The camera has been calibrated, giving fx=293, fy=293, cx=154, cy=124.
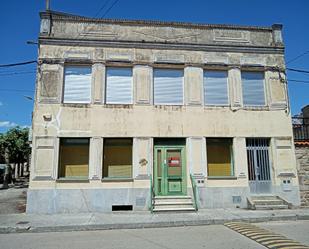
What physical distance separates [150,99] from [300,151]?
707 centimetres

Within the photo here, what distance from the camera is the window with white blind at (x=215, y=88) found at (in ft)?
Answer: 43.4

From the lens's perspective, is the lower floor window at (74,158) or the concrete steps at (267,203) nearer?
the concrete steps at (267,203)

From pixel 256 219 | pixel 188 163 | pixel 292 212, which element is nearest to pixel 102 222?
pixel 188 163

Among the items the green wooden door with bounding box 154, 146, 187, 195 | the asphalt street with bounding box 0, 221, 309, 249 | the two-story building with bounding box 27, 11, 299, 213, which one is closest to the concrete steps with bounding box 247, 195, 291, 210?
the two-story building with bounding box 27, 11, 299, 213

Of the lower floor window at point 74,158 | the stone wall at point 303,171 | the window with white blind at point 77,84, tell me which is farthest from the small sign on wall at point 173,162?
the stone wall at point 303,171

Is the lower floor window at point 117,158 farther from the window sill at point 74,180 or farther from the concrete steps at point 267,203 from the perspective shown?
the concrete steps at point 267,203

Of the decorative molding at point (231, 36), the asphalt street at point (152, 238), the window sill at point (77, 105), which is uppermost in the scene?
the decorative molding at point (231, 36)

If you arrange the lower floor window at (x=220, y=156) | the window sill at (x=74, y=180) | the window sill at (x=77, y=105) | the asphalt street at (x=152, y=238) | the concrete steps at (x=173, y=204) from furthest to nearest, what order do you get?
1. the lower floor window at (x=220, y=156)
2. the window sill at (x=77, y=105)
3. the window sill at (x=74, y=180)
4. the concrete steps at (x=173, y=204)
5. the asphalt street at (x=152, y=238)

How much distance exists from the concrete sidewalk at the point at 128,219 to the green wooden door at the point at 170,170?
4.70ft

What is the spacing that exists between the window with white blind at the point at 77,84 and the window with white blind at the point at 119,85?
86cm

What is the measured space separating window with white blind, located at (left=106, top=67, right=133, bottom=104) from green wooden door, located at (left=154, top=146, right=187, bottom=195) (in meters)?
2.60

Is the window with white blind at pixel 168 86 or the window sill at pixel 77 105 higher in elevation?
the window with white blind at pixel 168 86

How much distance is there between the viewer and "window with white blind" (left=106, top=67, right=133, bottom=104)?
41.9 ft

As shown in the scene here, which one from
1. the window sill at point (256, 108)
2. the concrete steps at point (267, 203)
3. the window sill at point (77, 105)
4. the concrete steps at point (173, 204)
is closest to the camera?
the concrete steps at point (173, 204)
